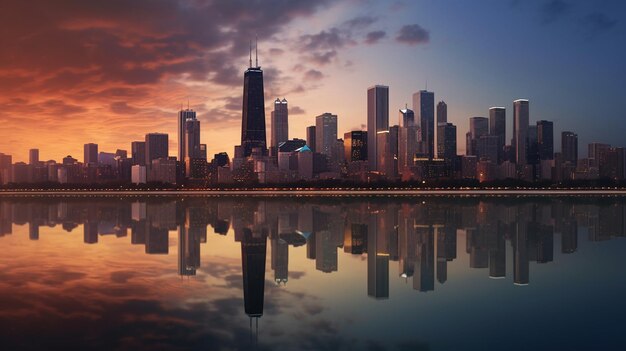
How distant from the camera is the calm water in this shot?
46.9 ft

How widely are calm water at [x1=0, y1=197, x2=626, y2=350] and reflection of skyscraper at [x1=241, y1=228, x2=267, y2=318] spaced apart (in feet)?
0.27

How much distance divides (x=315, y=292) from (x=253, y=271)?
4869 millimetres

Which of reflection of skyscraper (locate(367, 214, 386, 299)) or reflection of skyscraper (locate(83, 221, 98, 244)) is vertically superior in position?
reflection of skyscraper (locate(367, 214, 386, 299))

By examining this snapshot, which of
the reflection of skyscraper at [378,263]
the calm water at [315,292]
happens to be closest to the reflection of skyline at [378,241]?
the reflection of skyscraper at [378,263]

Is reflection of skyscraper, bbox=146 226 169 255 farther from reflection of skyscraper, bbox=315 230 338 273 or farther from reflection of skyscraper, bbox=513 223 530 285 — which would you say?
reflection of skyscraper, bbox=513 223 530 285

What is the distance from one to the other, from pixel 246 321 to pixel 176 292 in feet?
16.2

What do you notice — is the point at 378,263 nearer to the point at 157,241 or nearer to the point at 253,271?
the point at 253,271

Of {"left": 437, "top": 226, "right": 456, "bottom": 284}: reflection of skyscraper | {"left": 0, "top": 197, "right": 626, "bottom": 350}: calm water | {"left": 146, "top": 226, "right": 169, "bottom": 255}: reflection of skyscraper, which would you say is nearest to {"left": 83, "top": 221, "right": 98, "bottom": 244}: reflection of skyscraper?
{"left": 0, "top": 197, "right": 626, "bottom": 350}: calm water

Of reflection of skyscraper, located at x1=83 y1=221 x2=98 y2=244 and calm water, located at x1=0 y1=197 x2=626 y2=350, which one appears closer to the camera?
calm water, located at x1=0 y1=197 x2=626 y2=350

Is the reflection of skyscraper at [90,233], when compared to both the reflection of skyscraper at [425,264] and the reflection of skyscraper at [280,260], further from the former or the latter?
the reflection of skyscraper at [425,264]

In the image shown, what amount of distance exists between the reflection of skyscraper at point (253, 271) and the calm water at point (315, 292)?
0.08 metres

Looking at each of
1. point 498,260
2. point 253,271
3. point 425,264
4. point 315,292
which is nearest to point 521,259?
point 498,260

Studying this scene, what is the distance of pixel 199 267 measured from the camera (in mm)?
25141

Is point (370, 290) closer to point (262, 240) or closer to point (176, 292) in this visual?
point (176, 292)
